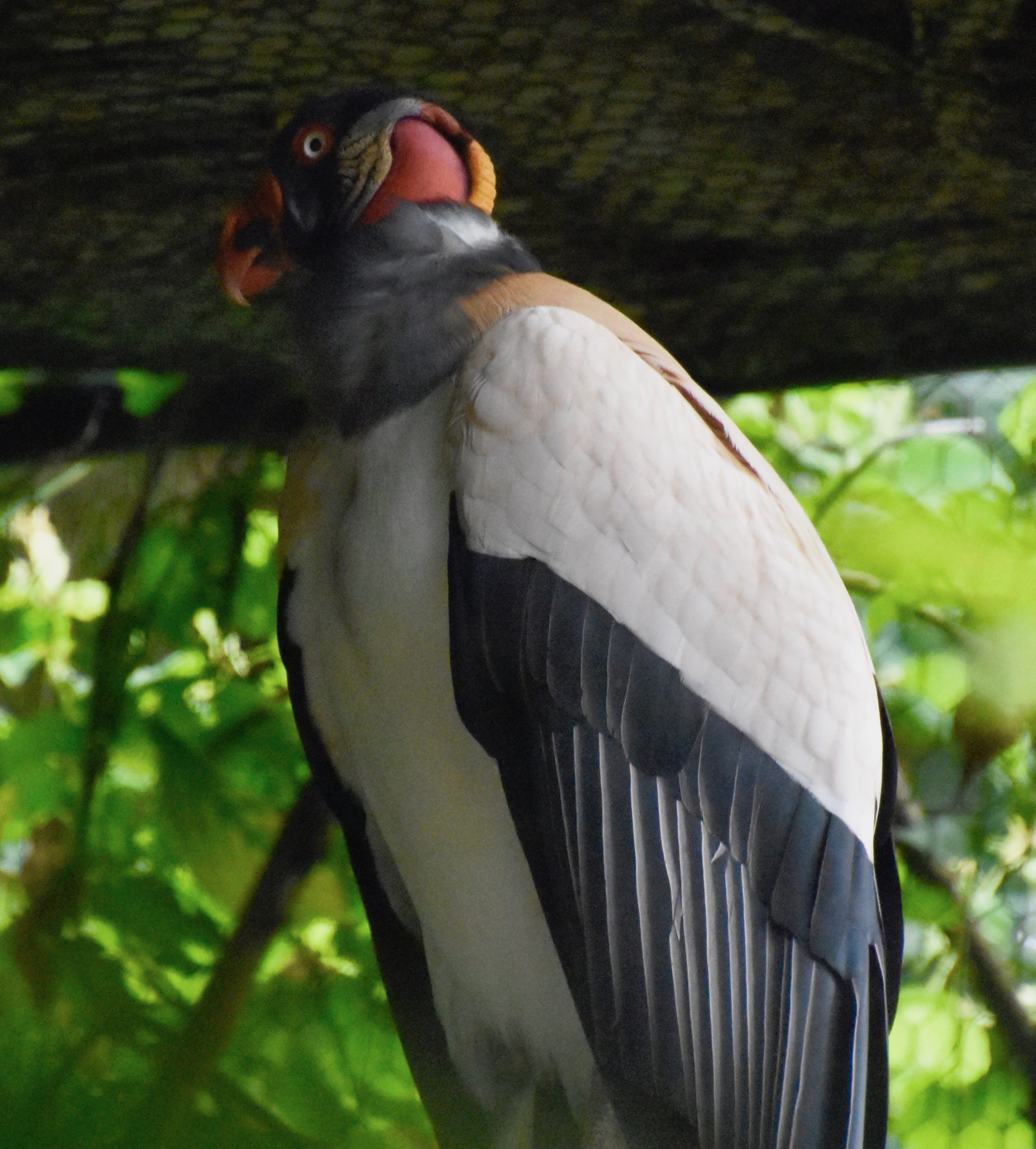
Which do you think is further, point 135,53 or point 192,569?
point 192,569

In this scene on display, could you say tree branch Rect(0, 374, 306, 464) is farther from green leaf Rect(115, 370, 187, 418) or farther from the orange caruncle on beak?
the orange caruncle on beak

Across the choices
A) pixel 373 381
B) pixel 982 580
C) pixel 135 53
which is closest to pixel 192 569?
pixel 135 53

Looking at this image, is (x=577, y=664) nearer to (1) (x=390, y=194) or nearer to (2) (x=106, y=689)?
(1) (x=390, y=194)

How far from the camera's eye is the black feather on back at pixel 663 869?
0.98 meters

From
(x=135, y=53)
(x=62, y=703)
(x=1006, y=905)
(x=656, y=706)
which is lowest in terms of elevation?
(x=1006, y=905)

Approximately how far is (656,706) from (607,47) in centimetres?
78

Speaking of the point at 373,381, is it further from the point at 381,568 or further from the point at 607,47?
the point at 607,47

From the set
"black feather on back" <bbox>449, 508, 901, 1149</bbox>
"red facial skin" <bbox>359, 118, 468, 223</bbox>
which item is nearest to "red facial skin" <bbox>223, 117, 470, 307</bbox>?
"red facial skin" <bbox>359, 118, 468, 223</bbox>

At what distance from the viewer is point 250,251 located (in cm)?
123

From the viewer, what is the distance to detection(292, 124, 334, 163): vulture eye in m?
1.20

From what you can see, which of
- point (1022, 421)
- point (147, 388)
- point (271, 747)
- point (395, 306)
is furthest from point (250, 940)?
point (1022, 421)

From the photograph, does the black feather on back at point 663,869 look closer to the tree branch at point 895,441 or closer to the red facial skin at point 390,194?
the red facial skin at point 390,194

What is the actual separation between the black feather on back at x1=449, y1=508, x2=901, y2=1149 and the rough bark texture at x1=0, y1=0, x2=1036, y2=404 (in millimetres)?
673

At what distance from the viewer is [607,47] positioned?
4.63ft
